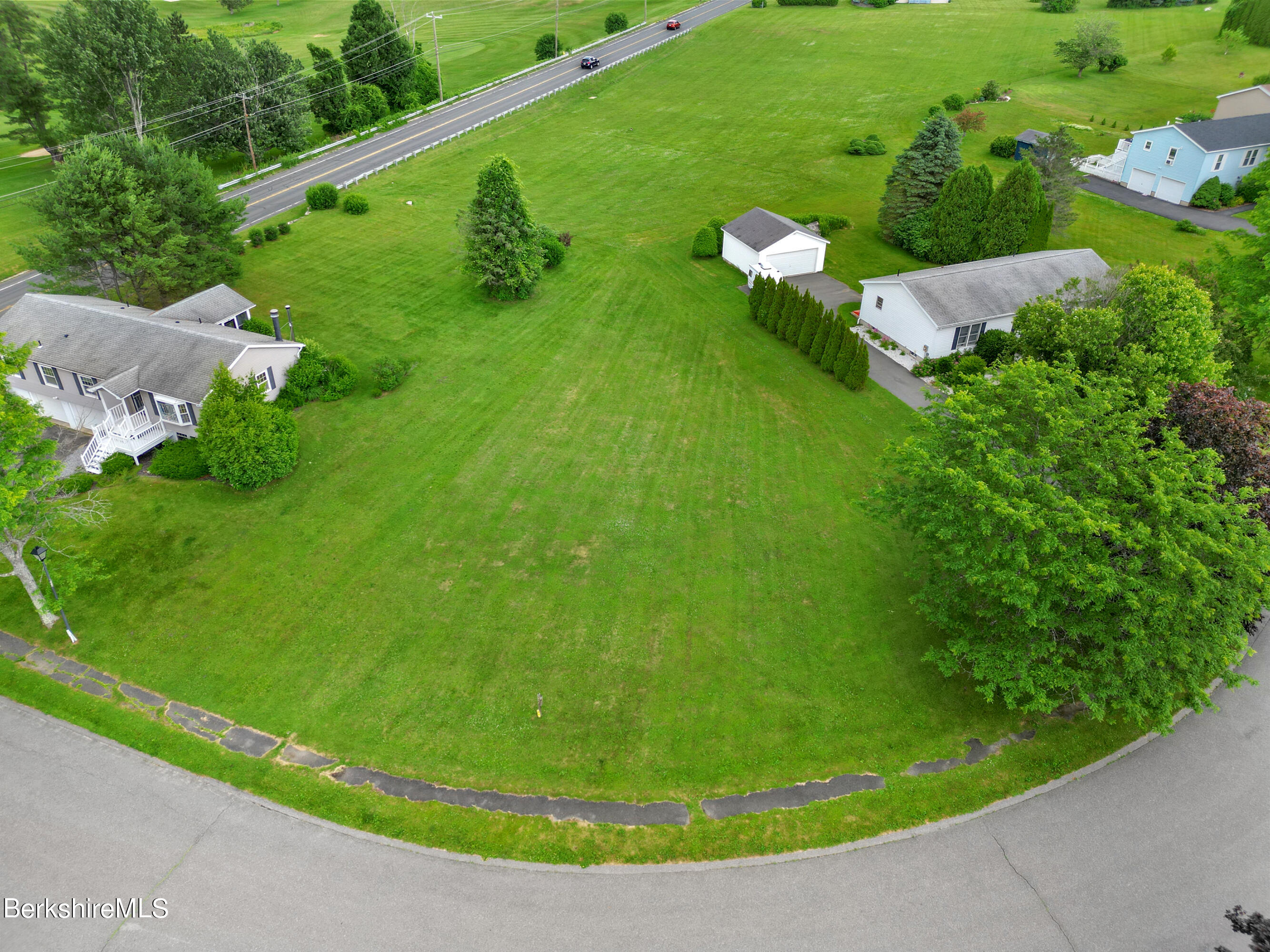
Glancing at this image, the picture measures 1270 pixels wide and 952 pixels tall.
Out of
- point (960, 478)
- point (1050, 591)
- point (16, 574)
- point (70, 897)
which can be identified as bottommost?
point (70, 897)

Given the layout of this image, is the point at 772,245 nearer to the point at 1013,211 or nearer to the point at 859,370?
the point at 859,370

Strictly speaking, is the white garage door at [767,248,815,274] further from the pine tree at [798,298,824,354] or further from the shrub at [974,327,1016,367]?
the shrub at [974,327,1016,367]

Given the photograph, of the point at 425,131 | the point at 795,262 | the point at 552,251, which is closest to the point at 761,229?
the point at 795,262

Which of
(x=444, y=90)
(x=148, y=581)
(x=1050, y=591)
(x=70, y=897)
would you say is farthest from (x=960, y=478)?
(x=444, y=90)

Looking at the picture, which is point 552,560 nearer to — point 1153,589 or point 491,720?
point 491,720

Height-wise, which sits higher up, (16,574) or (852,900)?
(16,574)

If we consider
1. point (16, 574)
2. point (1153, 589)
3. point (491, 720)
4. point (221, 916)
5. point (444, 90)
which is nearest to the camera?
point (221, 916)
